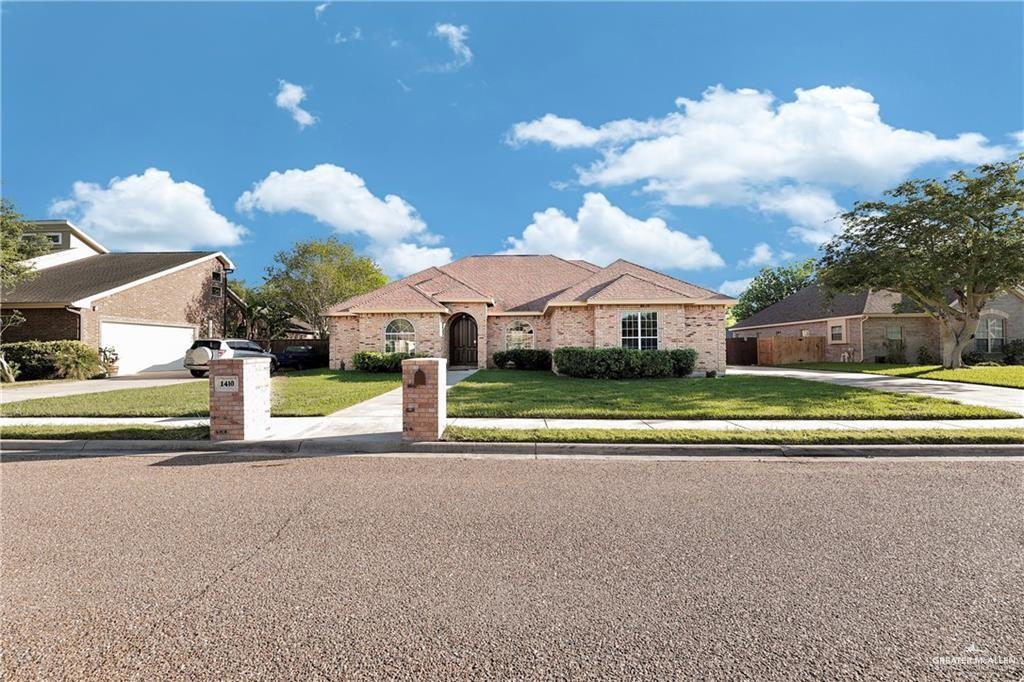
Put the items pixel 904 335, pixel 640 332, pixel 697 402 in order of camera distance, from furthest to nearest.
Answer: pixel 904 335 → pixel 640 332 → pixel 697 402

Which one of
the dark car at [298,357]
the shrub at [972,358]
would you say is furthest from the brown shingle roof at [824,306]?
the dark car at [298,357]

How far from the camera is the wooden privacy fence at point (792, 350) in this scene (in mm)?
27312

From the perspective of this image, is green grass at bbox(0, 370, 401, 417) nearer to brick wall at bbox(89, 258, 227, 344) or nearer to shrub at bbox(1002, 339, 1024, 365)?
brick wall at bbox(89, 258, 227, 344)

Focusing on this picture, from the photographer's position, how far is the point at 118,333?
21.6m

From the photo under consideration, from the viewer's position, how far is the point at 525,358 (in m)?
21.1

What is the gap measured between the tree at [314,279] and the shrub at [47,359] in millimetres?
13994

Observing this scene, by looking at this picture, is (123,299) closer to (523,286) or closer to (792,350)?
(523,286)

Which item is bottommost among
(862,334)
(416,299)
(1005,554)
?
(1005,554)

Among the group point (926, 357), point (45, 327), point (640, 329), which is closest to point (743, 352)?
point (926, 357)

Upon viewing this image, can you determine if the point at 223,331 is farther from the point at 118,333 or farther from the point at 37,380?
the point at 37,380

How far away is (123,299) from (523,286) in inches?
738

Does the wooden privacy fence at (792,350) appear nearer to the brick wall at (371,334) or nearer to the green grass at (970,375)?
the green grass at (970,375)

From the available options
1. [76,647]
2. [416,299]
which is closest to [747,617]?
[76,647]

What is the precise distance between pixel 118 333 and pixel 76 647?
24.8m
